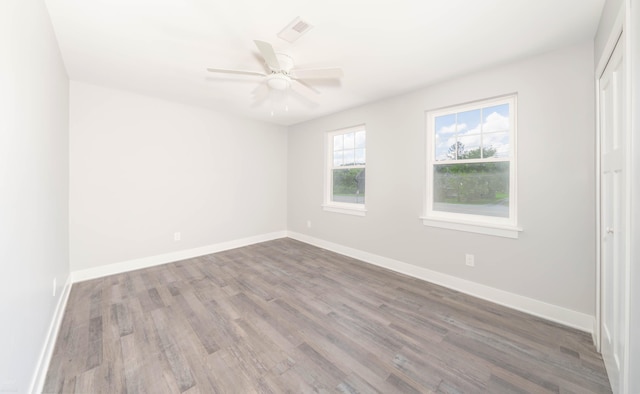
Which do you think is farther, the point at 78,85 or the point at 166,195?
the point at 166,195

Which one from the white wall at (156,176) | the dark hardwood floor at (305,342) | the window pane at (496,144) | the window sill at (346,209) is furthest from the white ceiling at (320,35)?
the dark hardwood floor at (305,342)

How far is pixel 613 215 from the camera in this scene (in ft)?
4.90

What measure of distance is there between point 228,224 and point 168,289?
5.62 ft

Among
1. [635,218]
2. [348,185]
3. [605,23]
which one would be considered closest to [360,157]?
[348,185]

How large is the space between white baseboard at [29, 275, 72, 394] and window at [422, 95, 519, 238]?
11.5ft

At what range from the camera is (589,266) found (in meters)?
2.03

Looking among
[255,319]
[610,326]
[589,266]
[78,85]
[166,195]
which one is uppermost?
[78,85]

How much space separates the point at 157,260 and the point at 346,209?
9.99ft

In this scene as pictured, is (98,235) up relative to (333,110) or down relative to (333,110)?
down

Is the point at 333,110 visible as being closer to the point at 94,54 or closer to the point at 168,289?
the point at 94,54

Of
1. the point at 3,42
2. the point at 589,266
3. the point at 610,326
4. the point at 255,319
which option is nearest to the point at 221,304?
the point at 255,319

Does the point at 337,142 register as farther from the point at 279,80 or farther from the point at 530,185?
the point at 530,185

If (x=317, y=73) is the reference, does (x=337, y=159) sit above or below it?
below

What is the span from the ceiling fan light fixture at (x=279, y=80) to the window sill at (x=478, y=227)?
7.48 ft
